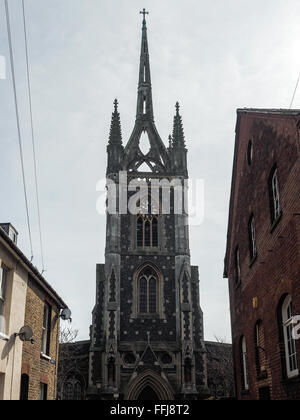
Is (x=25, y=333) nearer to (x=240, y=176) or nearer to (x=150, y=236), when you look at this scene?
(x=240, y=176)

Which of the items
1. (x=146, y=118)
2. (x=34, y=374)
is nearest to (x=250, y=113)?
(x=34, y=374)

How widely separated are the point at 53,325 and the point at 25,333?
543 centimetres

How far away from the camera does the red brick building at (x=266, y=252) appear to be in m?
12.2

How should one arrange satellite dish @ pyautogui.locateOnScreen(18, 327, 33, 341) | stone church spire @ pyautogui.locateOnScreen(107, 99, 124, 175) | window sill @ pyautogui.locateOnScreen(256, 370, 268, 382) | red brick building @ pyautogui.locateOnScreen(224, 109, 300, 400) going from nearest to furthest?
red brick building @ pyautogui.locateOnScreen(224, 109, 300, 400) < satellite dish @ pyautogui.locateOnScreen(18, 327, 33, 341) < window sill @ pyautogui.locateOnScreen(256, 370, 268, 382) < stone church spire @ pyautogui.locateOnScreen(107, 99, 124, 175)

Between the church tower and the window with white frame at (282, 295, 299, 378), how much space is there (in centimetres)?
2558

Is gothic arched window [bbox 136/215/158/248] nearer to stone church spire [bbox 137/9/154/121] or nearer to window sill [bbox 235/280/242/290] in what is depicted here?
stone church spire [bbox 137/9/154/121]

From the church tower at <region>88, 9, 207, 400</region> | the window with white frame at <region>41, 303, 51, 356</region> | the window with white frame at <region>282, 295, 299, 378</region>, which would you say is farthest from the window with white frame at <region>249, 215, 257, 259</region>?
the church tower at <region>88, 9, 207, 400</region>

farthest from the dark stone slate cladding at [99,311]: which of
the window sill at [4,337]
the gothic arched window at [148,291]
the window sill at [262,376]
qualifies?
the window sill at [4,337]

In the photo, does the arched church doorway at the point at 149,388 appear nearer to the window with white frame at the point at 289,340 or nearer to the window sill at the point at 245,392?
the window sill at the point at 245,392

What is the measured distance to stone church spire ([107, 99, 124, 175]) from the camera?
4450 centimetres

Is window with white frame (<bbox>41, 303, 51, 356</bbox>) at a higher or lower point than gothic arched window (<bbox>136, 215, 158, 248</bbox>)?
lower

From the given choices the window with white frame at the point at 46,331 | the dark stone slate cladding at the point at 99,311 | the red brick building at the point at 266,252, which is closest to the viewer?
the red brick building at the point at 266,252

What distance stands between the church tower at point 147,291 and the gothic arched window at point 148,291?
7 centimetres

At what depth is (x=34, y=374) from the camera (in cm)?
1630
